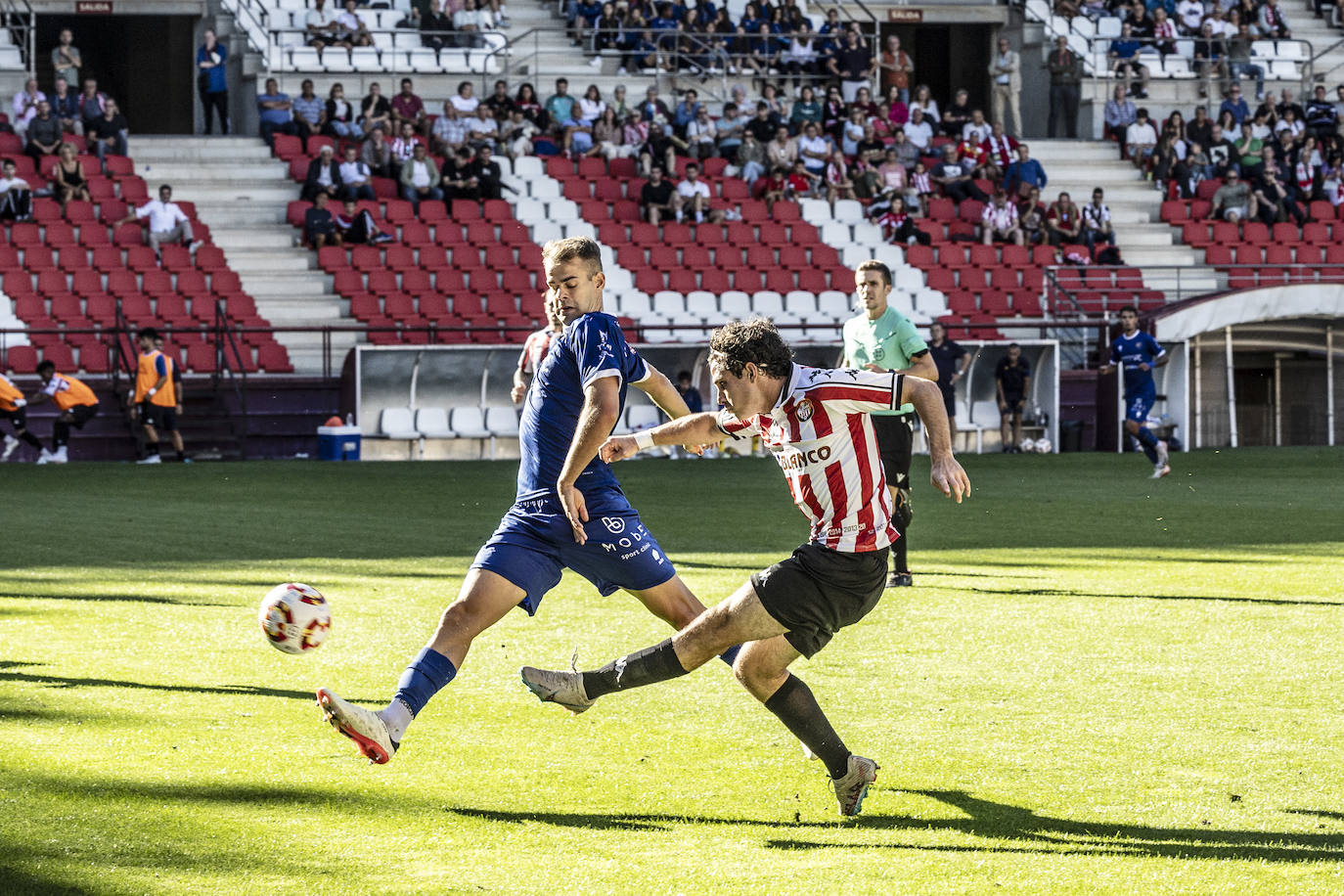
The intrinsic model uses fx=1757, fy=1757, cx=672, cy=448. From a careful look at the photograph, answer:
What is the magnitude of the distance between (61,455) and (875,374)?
797 inches

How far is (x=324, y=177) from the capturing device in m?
28.9

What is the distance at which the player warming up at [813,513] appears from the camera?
214 inches

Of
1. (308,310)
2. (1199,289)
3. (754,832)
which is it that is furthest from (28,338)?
(754,832)

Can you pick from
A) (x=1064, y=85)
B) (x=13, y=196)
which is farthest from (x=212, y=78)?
(x=1064, y=85)

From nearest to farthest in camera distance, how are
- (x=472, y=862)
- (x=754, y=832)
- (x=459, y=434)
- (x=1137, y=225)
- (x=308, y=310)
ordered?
(x=472, y=862) → (x=754, y=832) → (x=459, y=434) → (x=308, y=310) → (x=1137, y=225)

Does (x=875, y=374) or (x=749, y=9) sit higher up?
(x=749, y=9)

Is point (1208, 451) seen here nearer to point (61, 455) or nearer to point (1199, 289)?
point (1199, 289)

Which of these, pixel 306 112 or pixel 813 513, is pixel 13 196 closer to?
pixel 306 112

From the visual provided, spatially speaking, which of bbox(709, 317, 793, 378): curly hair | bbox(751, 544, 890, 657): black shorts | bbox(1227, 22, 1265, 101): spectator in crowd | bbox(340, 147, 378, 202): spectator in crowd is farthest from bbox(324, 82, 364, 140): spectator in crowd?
bbox(751, 544, 890, 657): black shorts

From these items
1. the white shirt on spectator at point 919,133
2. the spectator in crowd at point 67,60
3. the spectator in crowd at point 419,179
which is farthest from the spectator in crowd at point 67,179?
the white shirt on spectator at point 919,133

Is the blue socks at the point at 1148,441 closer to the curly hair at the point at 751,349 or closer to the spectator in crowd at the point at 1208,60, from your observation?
the curly hair at the point at 751,349

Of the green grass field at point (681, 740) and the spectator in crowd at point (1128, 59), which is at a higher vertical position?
the spectator in crowd at point (1128, 59)

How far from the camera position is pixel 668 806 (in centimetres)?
549

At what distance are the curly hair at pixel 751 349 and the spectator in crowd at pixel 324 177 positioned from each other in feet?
→ 79.5
